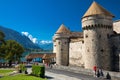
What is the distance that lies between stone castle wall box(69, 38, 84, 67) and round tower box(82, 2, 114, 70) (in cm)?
1050

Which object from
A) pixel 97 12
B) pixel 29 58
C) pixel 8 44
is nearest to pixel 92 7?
pixel 97 12

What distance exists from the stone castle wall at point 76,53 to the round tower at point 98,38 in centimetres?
1050

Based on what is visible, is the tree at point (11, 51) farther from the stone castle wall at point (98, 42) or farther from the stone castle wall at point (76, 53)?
the stone castle wall at point (98, 42)

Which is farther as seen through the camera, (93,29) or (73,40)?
(73,40)

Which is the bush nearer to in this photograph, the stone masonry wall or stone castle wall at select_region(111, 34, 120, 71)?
stone castle wall at select_region(111, 34, 120, 71)

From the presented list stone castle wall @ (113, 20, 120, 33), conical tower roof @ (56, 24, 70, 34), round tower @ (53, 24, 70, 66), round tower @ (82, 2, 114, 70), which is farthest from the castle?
conical tower roof @ (56, 24, 70, 34)

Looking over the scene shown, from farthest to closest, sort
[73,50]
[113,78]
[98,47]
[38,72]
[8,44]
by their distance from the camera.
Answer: [8,44]
[73,50]
[98,47]
[38,72]
[113,78]

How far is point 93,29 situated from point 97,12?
3.00 m

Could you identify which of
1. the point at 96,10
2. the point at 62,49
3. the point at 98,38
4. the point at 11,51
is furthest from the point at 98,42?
the point at 11,51

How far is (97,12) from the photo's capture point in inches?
1719

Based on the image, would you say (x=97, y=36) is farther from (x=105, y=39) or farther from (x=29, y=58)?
(x=29, y=58)

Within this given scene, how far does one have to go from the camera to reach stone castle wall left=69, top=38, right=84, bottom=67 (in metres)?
55.0

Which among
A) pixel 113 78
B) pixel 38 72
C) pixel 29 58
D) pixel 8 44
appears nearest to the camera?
pixel 113 78

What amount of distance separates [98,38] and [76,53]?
582 inches
